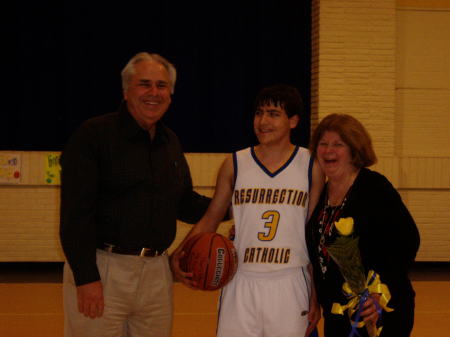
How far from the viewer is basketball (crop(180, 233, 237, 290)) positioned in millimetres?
2764

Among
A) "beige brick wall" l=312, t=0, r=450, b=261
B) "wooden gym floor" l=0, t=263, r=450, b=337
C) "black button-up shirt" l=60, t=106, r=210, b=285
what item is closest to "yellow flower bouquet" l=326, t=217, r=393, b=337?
"black button-up shirt" l=60, t=106, r=210, b=285

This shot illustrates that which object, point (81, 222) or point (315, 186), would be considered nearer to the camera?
point (81, 222)

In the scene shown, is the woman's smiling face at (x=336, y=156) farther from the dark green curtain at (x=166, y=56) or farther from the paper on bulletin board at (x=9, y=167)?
the paper on bulletin board at (x=9, y=167)

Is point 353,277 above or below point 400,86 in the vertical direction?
below

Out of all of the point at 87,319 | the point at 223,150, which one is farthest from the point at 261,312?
the point at 223,150

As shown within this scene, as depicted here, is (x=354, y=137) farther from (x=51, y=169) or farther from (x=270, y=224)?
(x=51, y=169)

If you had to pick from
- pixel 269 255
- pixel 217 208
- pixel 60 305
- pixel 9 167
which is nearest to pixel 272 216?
pixel 269 255

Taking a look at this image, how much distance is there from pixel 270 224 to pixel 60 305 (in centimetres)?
361

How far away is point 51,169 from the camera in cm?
759

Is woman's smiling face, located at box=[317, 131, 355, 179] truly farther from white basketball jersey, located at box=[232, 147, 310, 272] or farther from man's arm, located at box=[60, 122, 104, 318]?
man's arm, located at box=[60, 122, 104, 318]

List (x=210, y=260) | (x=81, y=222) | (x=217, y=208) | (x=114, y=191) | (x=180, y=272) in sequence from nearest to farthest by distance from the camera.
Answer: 1. (x=81, y=222)
2. (x=114, y=191)
3. (x=210, y=260)
4. (x=180, y=272)
5. (x=217, y=208)

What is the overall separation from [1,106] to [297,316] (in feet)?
19.6

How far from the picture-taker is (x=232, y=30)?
25.9ft

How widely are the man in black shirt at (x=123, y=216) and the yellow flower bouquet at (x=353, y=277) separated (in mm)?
801
